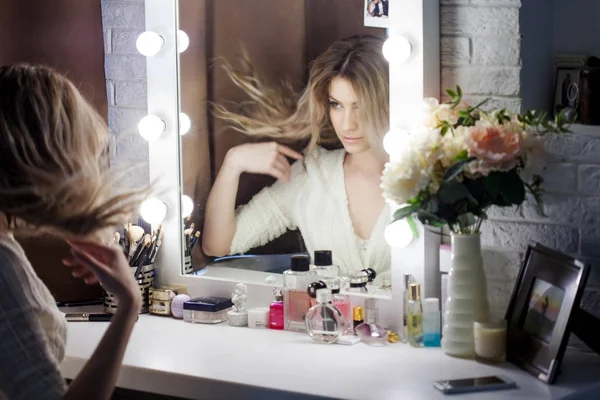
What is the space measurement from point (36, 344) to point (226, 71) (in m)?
1.01

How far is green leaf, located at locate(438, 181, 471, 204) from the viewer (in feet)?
5.59

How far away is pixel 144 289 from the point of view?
2303mm

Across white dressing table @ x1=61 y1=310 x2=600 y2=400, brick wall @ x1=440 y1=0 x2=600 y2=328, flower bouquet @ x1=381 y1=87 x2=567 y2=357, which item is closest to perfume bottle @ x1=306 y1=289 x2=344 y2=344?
white dressing table @ x1=61 y1=310 x2=600 y2=400

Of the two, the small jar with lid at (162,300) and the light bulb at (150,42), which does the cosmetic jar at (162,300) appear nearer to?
the small jar with lid at (162,300)

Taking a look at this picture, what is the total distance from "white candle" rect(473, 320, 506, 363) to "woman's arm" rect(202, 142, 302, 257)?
0.62 meters

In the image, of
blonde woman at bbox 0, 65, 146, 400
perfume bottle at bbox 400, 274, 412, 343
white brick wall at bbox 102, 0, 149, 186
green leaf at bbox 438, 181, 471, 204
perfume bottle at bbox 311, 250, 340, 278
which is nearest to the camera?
blonde woman at bbox 0, 65, 146, 400

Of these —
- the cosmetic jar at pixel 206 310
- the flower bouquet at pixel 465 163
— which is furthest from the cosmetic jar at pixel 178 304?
the flower bouquet at pixel 465 163

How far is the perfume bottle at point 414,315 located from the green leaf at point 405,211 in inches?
6.9

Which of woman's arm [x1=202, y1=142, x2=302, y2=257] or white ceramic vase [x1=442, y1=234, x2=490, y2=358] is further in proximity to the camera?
woman's arm [x1=202, y1=142, x2=302, y2=257]

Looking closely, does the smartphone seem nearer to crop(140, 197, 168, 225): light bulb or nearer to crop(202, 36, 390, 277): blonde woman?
crop(202, 36, 390, 277): blonde woman

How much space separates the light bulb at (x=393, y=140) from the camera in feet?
6.33

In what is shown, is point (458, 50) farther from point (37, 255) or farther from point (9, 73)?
point (37, 255)

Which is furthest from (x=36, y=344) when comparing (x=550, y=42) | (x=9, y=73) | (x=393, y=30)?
(x=550, y=42)

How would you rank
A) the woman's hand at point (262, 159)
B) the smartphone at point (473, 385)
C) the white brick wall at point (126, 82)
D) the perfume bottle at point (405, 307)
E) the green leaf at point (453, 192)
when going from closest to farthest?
1. the smartphone at point (473, 385)
2. the green leaf at point (453, 192)
3. the perfume bottle at point (405, 307)
4. the woman's hand at point (262, 159)
5. the white brick wall at point (126, 82)
